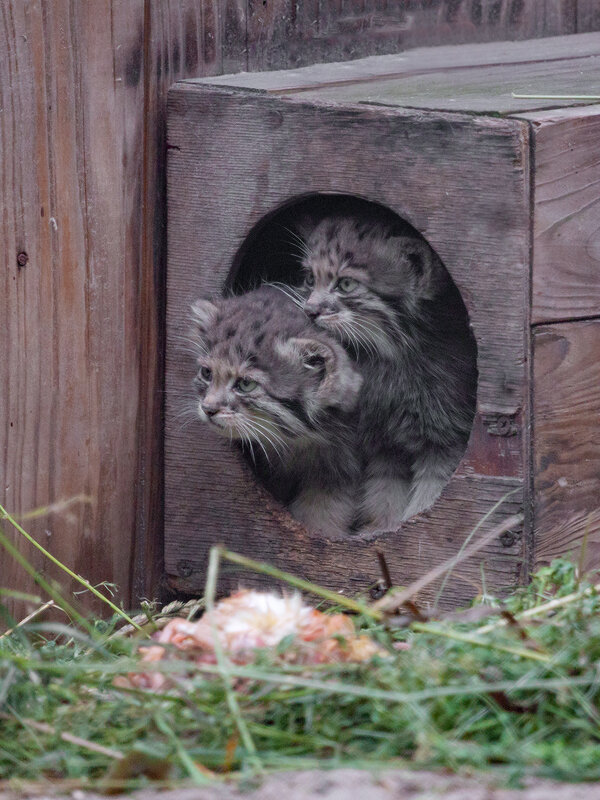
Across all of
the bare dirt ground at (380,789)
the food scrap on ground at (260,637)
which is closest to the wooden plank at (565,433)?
the food scrap on ground at (260,637)

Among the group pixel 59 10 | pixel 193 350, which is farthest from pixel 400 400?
pixel 59 10

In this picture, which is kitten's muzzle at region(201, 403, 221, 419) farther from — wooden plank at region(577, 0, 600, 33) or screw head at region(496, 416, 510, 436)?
wooden plank at region(577, 0, 600, 33)

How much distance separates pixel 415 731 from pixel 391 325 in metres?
2.41

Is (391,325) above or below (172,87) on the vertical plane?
below

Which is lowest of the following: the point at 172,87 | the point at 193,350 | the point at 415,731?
the point at 415,731

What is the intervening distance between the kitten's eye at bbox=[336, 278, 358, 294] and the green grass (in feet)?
6.74

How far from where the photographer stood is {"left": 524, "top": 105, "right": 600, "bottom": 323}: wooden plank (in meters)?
3.81

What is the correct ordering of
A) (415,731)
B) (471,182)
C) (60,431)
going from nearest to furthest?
(415,731) < (471,182) < (60,431)

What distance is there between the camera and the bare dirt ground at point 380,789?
2.19m

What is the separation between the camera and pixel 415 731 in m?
2.45

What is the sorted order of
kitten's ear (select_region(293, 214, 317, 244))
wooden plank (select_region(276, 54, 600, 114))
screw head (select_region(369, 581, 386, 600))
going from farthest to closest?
1. kitten's ear (select_region(293, 214, 317, 244))
2. screw head (select_region(369, 581, 386, 600))
3. wooden plank (select_region(276, 54, 600, 114))

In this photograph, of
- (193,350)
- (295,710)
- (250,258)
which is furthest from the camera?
(250,258)

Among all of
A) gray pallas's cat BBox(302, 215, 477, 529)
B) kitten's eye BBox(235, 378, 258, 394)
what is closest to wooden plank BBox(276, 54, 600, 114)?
gray pallas's cat BBox(302, 215, 477, 529)

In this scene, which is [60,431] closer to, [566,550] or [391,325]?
[391,325]
